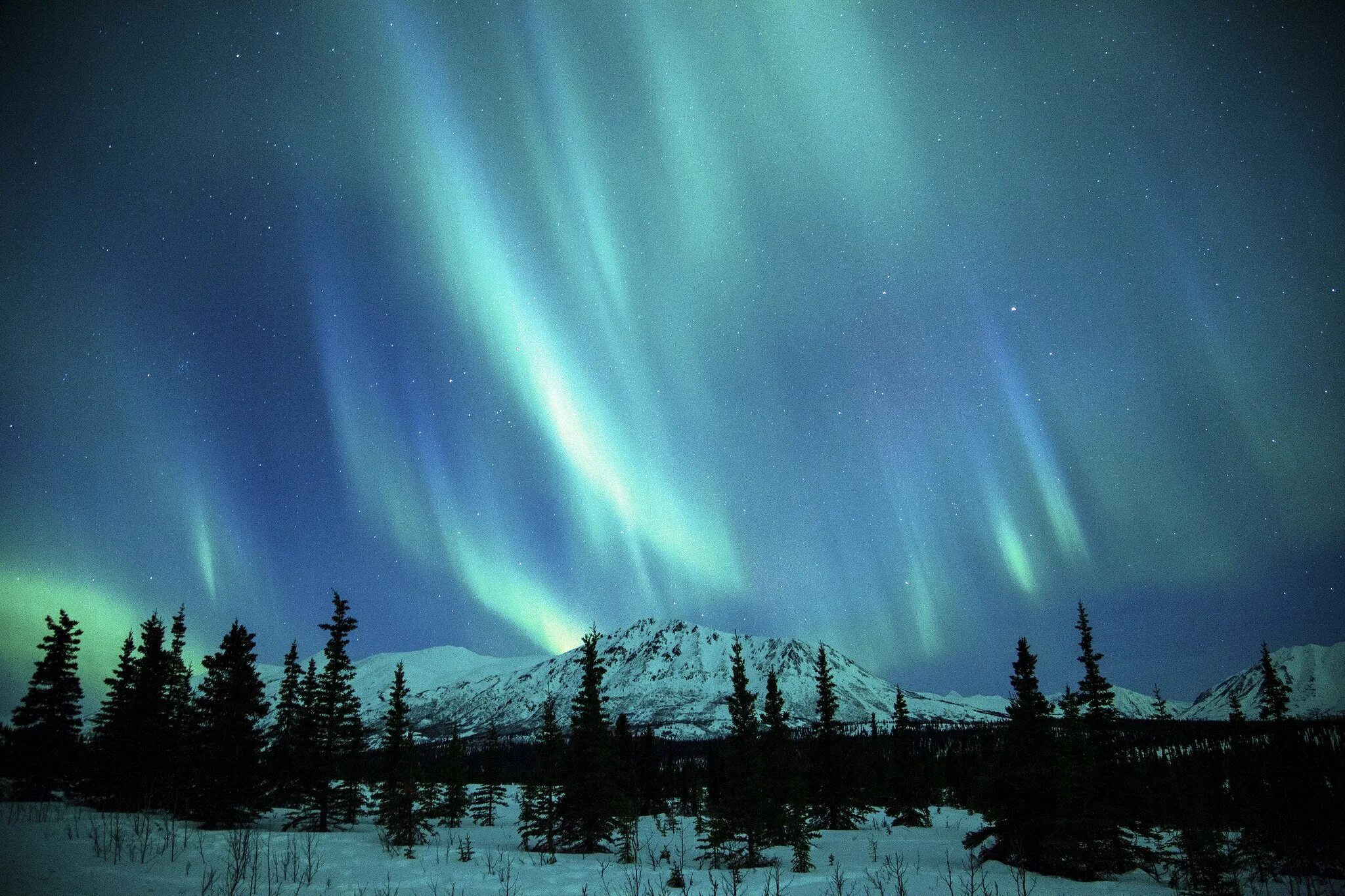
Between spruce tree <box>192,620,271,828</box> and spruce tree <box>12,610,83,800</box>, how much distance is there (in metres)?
7.00

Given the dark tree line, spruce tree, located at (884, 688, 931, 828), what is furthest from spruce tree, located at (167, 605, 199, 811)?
spruce tree, located at (884, 688, 931, 828)

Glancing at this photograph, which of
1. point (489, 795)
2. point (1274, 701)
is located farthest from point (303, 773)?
point (1274, 701)

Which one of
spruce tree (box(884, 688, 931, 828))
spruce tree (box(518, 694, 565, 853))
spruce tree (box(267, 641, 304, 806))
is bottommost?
spruce tree (box(884, 688, 931, 828))

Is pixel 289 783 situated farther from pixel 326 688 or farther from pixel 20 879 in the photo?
pixel 20 879

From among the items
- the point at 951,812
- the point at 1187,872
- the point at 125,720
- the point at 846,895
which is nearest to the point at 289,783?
the point at 125,720

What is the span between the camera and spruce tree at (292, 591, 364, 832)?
3747 centimetres

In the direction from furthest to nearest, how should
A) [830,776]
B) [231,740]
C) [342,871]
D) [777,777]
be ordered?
[830,776]
[777,777]
[231,740]
[342,871]

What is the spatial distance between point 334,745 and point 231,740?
7.18 metres

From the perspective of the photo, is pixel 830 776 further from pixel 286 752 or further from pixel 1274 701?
pixel 286 752

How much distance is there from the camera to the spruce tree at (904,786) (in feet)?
199

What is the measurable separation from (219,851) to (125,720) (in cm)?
2543

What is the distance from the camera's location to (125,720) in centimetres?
3503

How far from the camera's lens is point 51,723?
119ft

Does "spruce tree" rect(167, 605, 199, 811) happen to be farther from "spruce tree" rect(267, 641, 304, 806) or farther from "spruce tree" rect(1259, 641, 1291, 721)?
"spruce tree" rect(1259, 641, 1291, 721)
